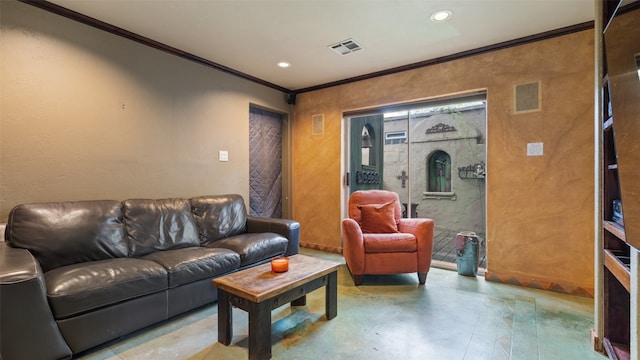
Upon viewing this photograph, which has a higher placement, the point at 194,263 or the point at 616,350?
the point at 194,263

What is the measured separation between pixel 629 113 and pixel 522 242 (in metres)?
1.84

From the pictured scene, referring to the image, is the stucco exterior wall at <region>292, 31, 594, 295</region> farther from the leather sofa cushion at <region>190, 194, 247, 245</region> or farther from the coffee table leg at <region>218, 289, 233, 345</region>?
the coffee table leg at <region>218, 289, 233, 345</region>

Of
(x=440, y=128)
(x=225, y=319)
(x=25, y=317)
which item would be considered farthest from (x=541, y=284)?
(x=440, y=128)

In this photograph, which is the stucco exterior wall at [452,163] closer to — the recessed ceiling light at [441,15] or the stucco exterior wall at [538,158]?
the stucco exterior wall at [538,158]

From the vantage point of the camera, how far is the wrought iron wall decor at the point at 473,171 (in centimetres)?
576

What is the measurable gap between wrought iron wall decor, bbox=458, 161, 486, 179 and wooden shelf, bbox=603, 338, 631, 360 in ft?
14.5

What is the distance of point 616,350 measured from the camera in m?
1.63

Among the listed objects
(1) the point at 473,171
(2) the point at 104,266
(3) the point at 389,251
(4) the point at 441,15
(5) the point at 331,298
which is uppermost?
(4) the point at 441,15

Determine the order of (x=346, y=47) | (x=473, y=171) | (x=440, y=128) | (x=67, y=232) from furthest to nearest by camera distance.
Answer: (x=440, y=128) < (x=473, y=171) < (x=346, y=47) < (x=67, y=232)

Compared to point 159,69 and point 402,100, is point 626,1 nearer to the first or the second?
point 402,100

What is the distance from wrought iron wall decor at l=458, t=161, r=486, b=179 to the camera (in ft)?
18.9

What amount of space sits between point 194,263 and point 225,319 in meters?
0.59

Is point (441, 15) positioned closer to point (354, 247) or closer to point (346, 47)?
point (346, 47)

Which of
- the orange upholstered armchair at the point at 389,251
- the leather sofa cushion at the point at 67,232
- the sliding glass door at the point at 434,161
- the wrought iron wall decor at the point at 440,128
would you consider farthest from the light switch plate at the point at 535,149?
the leather sofa cushion at the point at 67,232
